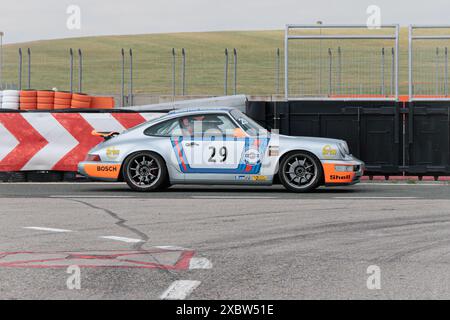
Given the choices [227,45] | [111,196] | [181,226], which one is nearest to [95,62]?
[227,45]

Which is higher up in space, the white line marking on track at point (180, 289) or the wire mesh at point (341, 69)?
the wire mesh at point (341, 69)

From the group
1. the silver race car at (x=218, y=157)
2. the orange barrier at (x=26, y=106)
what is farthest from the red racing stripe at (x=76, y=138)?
the orange barrier at (x=26, y=106)

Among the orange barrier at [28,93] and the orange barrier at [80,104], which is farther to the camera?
the orange barrier at [80,104]

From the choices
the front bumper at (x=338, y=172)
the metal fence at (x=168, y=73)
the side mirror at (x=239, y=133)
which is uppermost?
the metal fence at (x=168, y=73)

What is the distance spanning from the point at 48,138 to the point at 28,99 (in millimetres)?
8570

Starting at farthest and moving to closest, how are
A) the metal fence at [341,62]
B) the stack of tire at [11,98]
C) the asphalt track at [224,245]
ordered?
the stack of tire at [11,98] < the metal fence at [341,62] < the asphalt track at [224,245]

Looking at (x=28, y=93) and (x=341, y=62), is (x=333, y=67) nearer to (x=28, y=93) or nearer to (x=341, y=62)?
(x=341, y=62)

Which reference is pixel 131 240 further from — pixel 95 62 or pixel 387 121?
pixel 95 62

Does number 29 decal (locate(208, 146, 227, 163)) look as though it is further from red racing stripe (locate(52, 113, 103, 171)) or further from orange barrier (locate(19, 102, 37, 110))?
orange barrier (locate(19, 102, 37, 110))

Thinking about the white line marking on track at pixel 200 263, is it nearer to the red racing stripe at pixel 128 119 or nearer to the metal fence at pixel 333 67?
the red racing stripe at pixel 128 119

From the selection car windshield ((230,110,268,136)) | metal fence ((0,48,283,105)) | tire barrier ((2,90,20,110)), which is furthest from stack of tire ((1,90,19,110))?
car windshield ((230,110,268,136))

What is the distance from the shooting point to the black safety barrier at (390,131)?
734 inches

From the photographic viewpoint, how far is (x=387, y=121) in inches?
741
